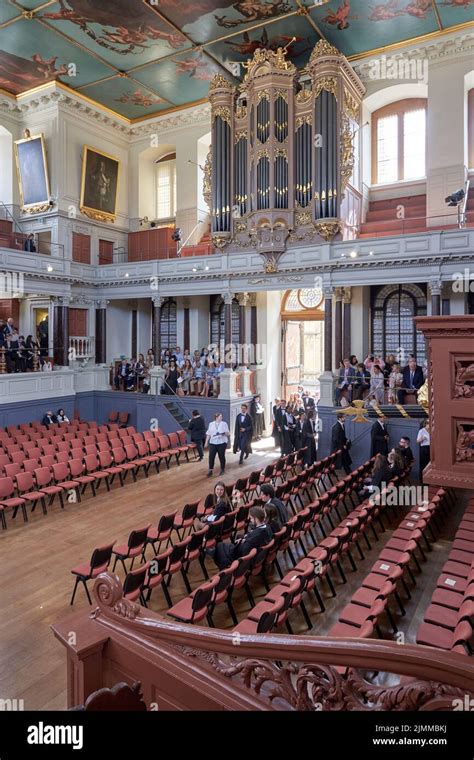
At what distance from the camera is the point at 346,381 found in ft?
45.9

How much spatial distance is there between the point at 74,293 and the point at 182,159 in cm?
693

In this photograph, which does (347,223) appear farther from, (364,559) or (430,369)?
(430,369)

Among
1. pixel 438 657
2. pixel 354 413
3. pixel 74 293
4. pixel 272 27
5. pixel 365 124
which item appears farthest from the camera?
pixel 74 293

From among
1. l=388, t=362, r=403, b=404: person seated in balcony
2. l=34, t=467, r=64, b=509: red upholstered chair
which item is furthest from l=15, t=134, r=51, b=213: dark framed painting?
l=388, t=362, r=403, b=404: person seated in balcony

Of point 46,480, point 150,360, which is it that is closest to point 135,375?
point 150,360

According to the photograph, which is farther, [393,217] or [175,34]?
[393,217]

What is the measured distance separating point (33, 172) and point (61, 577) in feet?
51.7

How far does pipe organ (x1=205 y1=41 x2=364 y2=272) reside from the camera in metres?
14.4

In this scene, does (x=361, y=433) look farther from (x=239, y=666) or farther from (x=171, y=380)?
(x=239, y=666)

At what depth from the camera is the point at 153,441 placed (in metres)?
12.9

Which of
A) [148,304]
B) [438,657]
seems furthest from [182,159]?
[438,657]

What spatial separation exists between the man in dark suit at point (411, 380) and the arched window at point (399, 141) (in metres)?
7.35

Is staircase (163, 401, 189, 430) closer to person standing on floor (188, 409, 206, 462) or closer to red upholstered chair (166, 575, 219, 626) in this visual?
person standing on floor (188, 409, 206, 462)

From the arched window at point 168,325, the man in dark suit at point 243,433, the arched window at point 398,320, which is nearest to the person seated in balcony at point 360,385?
the arched window at point 398,320
